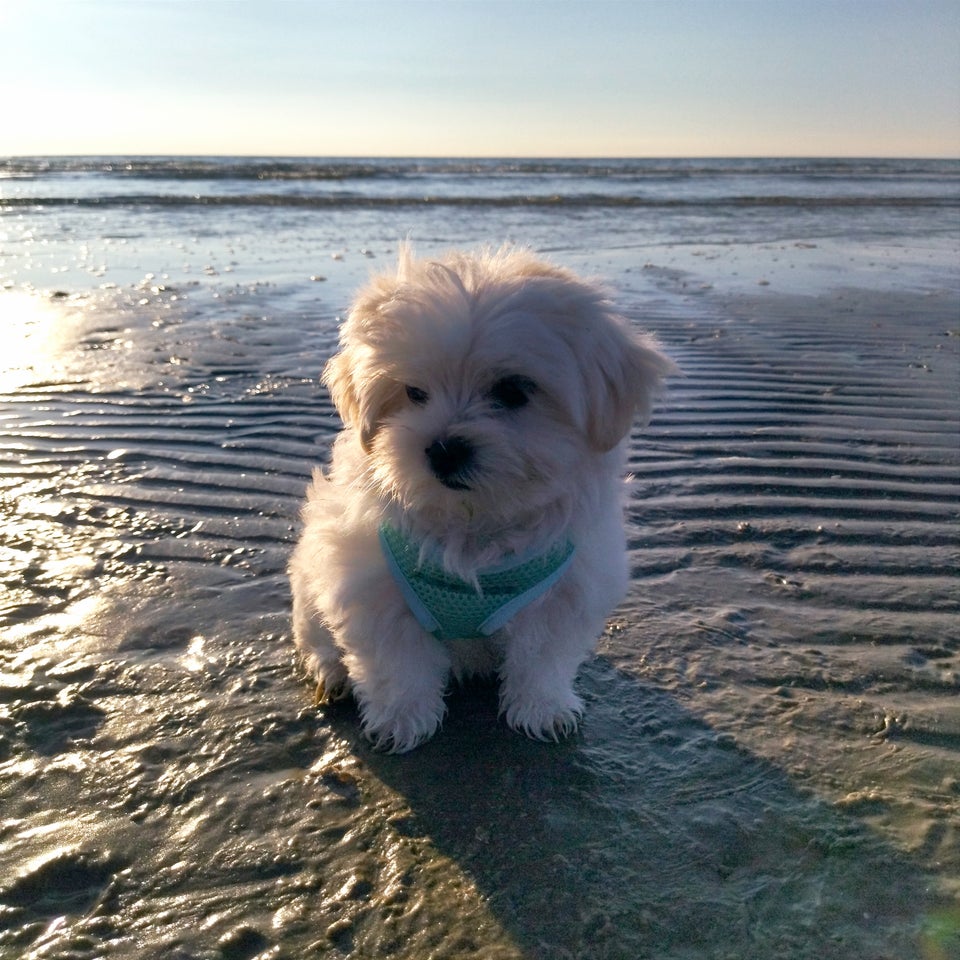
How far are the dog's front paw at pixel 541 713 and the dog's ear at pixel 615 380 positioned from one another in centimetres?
90

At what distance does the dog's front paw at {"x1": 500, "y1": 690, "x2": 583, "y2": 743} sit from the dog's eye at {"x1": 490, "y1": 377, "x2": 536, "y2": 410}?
101cm

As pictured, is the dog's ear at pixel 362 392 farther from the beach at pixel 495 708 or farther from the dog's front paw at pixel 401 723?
the beach at pixel 495 708

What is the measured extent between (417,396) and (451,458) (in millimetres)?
383

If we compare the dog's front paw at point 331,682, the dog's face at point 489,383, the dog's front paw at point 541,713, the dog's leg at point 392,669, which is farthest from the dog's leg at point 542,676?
the dog's front paw at point 331,682

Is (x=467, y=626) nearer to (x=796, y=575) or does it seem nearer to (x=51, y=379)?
(x=796, y=575)

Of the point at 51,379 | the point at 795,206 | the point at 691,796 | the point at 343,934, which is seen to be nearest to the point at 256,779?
the point at 343,934

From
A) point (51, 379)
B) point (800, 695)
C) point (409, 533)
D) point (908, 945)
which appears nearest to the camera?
point (908, 945)

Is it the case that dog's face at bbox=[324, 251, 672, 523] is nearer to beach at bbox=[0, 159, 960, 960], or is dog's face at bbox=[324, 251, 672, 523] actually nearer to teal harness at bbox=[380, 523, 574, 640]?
teal harness at bbox=[380, 523, 574, 640]

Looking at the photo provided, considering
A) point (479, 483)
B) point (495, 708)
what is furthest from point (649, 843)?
point (479, 483)

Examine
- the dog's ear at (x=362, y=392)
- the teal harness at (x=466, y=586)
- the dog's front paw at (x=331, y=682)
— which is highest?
the dog's ear at (x=362, y=392)

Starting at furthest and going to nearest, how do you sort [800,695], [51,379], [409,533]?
[51,379]
[800,695]
[409,533]

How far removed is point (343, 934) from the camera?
240cm

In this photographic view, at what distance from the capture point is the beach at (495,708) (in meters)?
2.47

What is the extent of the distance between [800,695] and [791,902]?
1.06 m
